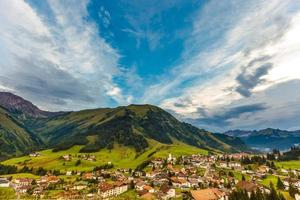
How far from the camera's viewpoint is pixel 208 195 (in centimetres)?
13712

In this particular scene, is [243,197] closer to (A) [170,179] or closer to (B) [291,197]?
(B) [291,197]

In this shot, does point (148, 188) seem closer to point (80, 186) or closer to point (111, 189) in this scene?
point (111, 189)

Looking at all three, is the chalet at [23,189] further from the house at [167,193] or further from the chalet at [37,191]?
the house at [167,193]

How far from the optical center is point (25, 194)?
177625 millimetres

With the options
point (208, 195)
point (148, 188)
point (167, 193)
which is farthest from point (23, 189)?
point (208, 195)

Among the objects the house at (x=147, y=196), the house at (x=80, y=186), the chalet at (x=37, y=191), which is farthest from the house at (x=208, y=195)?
the chalet at (x=37, y=191)

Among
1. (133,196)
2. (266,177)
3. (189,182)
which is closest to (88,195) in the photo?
(133,196)

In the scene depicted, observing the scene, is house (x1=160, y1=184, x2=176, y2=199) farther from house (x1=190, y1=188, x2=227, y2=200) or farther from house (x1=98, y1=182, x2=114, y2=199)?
house (x1=98, y1=182, x2=114, y2=199)

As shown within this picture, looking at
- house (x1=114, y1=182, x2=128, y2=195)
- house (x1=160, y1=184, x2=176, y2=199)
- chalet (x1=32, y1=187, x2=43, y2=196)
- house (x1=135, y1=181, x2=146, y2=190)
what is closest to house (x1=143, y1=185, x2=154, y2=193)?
house (x1=135, y1=181, x2=146, y2=190)

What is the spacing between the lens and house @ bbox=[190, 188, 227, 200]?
5271 inches

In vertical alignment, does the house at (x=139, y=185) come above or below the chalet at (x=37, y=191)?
above

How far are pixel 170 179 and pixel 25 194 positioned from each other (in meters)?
95.9

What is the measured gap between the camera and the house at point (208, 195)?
13388 centimetres

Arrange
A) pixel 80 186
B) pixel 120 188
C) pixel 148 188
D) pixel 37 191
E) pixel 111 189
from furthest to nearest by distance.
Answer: pixel 80 186 → pixel 37 191 → pixel 120 188 → pixel 111 189 → pixel 148 188
